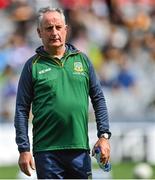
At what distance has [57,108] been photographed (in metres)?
5.72

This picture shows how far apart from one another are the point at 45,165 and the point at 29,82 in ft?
2.07

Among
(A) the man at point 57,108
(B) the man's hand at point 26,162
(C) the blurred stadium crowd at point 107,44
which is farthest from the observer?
(C) the blurred stadium crowd at point 107,44

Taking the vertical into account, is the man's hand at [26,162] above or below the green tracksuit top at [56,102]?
below

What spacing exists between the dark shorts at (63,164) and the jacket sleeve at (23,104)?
201 millimetres

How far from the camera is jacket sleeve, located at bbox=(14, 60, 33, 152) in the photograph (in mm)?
5664

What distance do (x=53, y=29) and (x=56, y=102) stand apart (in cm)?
54

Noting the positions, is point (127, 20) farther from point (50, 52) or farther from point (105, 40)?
point (50, 52)

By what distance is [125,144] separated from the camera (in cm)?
1534

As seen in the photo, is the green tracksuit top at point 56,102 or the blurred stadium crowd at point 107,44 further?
the blurred stadium crowd at point 107,44

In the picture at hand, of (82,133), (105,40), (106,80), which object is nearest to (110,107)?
(106,80)

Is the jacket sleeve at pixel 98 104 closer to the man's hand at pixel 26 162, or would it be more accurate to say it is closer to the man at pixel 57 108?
the man at pixel 57 108

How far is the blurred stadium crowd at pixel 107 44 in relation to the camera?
1596 cm

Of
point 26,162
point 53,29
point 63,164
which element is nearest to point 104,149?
point 63,164

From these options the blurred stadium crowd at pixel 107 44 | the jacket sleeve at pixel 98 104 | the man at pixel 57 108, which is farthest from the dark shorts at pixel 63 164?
the blurred stadium crowd at pixel 107 44
